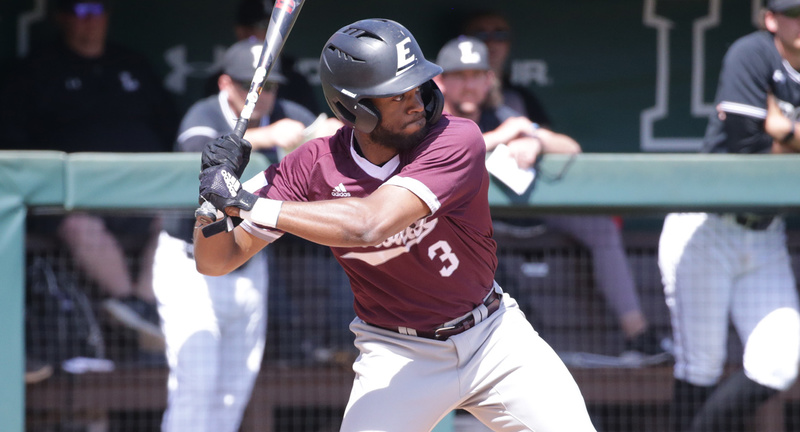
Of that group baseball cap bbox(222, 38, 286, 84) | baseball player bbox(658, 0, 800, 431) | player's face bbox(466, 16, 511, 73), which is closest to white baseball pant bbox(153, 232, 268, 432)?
baseball cap bbox(222, 38, 286, 84)

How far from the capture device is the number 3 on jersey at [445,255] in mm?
2441

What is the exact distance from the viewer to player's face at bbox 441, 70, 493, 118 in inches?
147

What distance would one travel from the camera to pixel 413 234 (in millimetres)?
2424

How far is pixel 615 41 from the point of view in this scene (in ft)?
16.5

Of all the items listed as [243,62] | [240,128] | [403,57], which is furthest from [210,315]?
[403,57]

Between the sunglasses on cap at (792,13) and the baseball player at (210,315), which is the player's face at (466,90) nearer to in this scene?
the baseball player at (210,315)

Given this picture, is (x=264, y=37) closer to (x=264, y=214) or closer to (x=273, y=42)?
(x=273, y=42)

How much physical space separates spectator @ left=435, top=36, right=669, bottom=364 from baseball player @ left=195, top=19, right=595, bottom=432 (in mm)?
1213

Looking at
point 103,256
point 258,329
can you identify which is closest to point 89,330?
point 103,256

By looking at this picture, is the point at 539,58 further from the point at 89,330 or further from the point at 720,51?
the point at 89,330

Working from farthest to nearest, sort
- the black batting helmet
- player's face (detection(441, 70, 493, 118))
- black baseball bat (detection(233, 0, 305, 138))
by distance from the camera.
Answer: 1. player's face (detection(441, 70, 493, 118))
2. black baseball bat (detection(233, 0, 305, 138))
3. the black batting helmet

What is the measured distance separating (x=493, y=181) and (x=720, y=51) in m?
2.50

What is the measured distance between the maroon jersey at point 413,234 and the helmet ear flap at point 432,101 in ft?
0.10

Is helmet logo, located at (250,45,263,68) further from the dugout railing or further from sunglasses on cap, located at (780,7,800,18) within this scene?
sunglasses on cap, located at (780,7,800,18)
